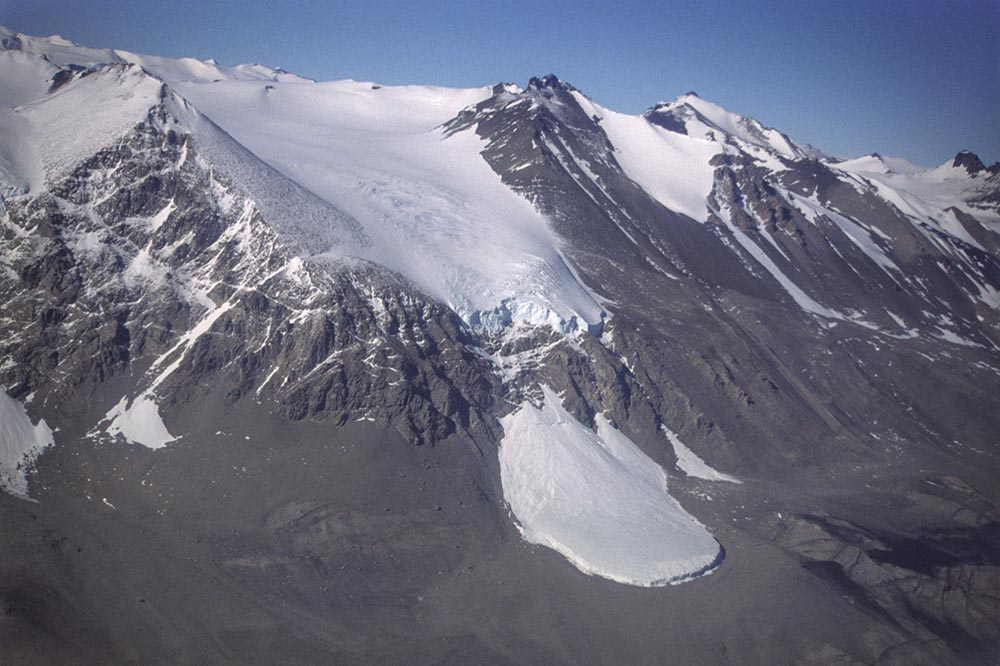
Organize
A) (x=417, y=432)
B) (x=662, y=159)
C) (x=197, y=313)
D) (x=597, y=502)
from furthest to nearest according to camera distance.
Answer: (x=662, y=159)
(x=197, y=313)
(x=417, y=432)
(x=597, y=502)

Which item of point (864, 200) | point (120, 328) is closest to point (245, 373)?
point (120, 328)

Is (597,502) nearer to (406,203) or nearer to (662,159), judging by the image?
(406,203)

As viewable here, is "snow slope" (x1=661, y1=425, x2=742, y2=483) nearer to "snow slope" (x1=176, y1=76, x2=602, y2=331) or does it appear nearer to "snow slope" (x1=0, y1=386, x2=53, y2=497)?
"snow slope" (x1=176, y1=76, x2=602, y2=331)

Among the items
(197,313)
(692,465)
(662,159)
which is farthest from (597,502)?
(662,159)

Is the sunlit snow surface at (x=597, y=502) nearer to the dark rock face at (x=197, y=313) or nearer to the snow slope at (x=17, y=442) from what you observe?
the dark rock face at (x=197, y=313)

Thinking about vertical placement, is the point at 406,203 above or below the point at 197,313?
above

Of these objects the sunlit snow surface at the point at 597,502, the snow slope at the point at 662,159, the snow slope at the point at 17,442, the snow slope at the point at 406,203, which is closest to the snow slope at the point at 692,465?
the sunlit snow surface at the point at 597,502
